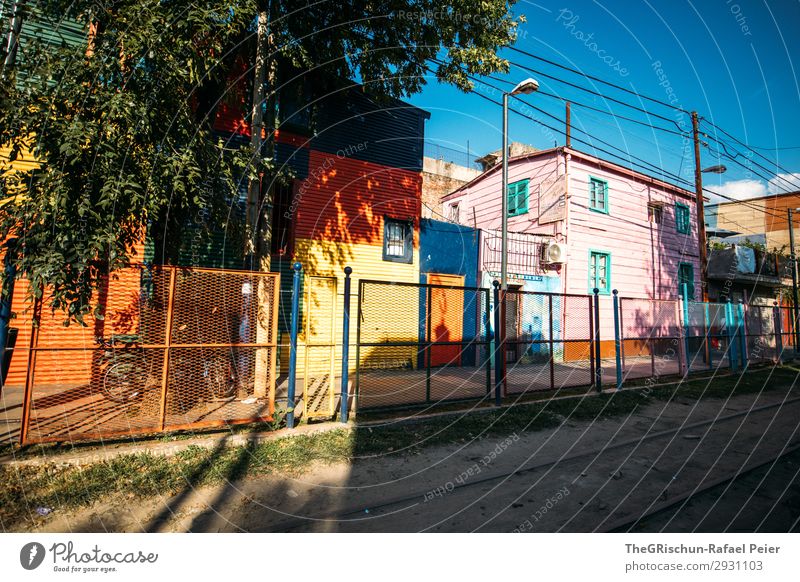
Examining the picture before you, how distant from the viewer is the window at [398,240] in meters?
14.1

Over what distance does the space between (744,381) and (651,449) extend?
9837mm

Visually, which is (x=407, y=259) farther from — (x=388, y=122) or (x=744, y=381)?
(x=744, y=381)

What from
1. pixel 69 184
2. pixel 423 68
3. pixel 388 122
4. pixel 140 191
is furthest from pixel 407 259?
pixel 69 184

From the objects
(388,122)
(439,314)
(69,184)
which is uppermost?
(388,122)

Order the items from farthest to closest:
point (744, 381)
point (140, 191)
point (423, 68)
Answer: point (744, 381)
point (423, 68)
point (140, 191)

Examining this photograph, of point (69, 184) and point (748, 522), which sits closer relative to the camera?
point (748, 522)

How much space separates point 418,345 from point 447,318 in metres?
6.57

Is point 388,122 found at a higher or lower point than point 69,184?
higher

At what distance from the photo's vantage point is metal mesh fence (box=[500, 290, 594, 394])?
9.77m

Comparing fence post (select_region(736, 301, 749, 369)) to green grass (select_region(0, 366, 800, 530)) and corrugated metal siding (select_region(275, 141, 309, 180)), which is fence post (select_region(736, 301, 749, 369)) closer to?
green grass (select_region(0, 366, 800, 530))

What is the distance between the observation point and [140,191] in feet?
20.1

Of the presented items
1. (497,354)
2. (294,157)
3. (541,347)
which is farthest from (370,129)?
(541,347)

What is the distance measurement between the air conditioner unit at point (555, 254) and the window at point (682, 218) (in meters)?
10.5

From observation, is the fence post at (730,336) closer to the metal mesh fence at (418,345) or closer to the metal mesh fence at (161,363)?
the metal mesh fence at (418,345)
